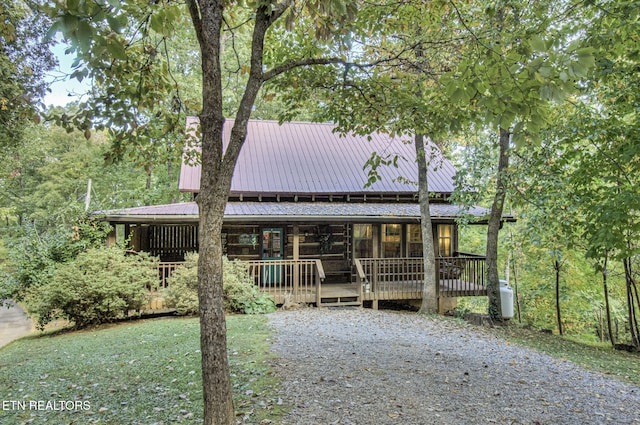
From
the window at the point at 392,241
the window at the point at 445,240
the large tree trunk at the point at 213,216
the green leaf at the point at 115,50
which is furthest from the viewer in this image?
the window at the point at 445,240

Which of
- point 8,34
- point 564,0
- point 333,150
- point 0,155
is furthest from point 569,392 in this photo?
point 0,155

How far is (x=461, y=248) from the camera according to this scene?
25297 mm

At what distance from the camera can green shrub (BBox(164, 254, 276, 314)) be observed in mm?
9664

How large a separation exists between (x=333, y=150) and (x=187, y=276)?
9.29 m

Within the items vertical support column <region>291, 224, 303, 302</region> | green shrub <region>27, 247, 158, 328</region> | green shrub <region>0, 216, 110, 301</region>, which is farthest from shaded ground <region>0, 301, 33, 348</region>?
vertical support column <region>291, 224, 303, 302</region>

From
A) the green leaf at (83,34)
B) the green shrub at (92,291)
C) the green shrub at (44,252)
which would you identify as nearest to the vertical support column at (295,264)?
the green shrub at (92,291)

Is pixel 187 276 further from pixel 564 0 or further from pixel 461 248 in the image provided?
pixel 461 248

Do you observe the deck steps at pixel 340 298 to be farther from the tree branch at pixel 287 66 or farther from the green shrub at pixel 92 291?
the tree branch at pixel 287 66

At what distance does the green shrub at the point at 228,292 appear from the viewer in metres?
9.66

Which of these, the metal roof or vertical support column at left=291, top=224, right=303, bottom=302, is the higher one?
the metal roof

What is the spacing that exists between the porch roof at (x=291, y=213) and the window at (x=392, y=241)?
3.13ft

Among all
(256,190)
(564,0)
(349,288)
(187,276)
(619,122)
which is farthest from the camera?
(256,190)

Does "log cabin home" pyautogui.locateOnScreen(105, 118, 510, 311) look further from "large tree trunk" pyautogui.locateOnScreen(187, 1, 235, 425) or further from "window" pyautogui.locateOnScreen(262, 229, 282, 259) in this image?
"large tree trunk" pyautogui.locateOnScreen(187, 1, 235, 425)

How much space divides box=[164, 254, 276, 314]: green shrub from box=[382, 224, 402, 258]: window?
18.9 ft
